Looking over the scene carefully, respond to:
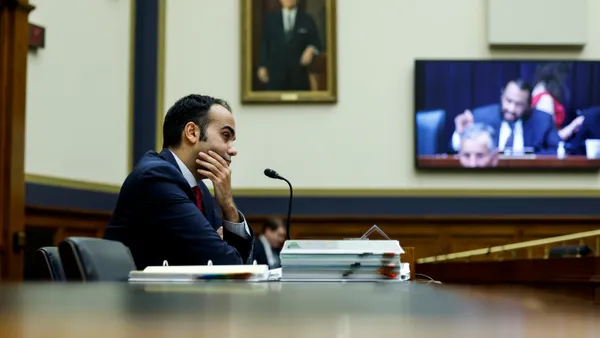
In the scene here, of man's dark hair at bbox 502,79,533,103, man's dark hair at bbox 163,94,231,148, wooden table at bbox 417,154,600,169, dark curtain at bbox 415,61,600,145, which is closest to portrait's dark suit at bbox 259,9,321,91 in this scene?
dark curtain at bbox 415,61,600,145

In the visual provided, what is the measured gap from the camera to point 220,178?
323 centimetres

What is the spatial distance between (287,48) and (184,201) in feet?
18.6

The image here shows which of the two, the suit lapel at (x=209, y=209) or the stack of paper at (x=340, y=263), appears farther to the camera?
the suit lapel at (x=209, y=209)

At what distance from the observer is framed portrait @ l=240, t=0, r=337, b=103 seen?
8.44 metres

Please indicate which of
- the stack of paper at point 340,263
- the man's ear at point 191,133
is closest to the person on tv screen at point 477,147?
the man's ear at point 191,133

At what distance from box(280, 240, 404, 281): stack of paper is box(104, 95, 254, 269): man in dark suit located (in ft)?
1.65

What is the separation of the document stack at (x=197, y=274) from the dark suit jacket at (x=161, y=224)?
739 millimetres

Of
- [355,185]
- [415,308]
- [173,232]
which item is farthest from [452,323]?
[355,185]

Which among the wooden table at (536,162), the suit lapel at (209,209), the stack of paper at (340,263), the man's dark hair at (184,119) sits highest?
the man's dark hair at (184,119)

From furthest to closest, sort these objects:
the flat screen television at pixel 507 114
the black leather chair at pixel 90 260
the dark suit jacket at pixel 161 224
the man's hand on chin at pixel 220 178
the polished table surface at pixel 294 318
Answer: the flat screen television at pixel 507 114 → the man's hand on chin at pixel 220 178 → the dark suit jacket at pixel 161 224 → the black leather chair at pixel 90 260 → the polished table surface at pixel 294 318

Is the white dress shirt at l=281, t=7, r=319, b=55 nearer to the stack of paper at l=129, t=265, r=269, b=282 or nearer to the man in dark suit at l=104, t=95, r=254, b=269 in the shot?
the man in dark suit at l=104, t=95, r=254, b=269

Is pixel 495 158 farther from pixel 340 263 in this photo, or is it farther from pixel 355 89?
pixel 340 263

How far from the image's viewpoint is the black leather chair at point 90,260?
6.04ft

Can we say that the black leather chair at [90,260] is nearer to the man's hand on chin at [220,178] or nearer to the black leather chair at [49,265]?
the black leather chair at [49,265]
